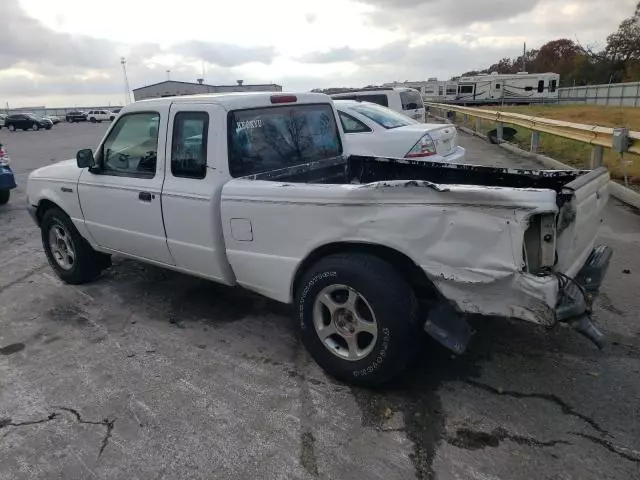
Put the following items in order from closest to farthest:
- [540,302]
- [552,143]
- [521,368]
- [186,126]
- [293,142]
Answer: [540,302] < [521,368] < [186,126] < [293,142] < [552,143]

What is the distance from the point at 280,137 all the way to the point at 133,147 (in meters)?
1.35

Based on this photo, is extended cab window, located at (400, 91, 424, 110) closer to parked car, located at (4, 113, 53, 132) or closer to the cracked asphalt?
the cracked asphalt

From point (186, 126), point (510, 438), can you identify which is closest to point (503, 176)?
point (510, 438)

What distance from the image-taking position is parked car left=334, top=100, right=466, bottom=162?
8.38m

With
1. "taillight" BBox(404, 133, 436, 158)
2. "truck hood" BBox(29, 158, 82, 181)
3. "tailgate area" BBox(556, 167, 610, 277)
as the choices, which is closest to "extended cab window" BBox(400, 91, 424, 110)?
"taillight" BBox(404, 133, 436, 158)

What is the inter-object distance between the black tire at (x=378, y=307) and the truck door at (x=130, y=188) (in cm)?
168

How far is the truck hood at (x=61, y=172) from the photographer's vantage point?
502cm

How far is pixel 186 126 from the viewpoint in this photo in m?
4.03

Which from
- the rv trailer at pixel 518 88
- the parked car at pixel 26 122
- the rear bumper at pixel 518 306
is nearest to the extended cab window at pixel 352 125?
the rear bumper at pixel 518 306

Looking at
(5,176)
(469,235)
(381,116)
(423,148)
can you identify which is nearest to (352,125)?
(381,116)

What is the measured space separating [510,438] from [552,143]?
14.3 m

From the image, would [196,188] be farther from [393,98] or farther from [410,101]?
[410,101]

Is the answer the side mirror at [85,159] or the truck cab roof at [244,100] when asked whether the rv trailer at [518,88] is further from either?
the side mirror at [85,159]

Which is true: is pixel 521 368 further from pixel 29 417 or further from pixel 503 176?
pixel 29 417
